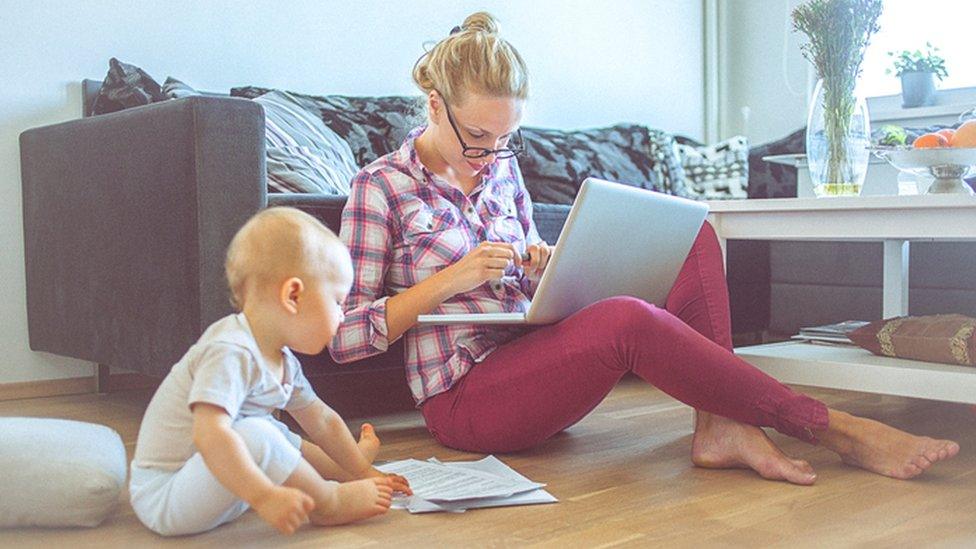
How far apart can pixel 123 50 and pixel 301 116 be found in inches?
22.2

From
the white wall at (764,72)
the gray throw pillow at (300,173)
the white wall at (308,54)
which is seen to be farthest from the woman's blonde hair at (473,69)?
the white wall at (764,72)

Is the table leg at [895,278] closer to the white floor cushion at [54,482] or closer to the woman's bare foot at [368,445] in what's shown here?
the woman's bare foot at [368,445]

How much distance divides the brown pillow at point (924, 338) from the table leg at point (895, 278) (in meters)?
0.49

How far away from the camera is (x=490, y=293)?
1.94 m

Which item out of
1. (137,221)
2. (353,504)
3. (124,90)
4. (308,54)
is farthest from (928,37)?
(353,504)

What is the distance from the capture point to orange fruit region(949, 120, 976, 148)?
212 centimetres

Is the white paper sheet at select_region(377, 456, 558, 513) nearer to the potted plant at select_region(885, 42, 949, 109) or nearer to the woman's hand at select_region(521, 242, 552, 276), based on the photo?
the woman's hand at select_region(521, 242, 552, 276)

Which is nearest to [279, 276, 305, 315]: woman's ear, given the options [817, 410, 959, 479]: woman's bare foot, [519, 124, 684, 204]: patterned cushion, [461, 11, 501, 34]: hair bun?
[461, 11, 501, 34]: hair bun

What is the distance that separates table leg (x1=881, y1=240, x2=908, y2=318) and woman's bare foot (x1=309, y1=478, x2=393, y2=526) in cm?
→ 153

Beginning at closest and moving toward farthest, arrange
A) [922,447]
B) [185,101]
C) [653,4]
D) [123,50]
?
[922,447]
[185,101]
[123,50]
[653,4]

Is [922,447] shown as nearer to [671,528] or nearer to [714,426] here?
[714,426]

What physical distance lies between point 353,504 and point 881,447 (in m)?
0.84

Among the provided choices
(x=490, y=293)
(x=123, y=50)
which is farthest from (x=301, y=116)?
(x=490, y=293)

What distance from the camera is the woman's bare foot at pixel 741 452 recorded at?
171 centimetres
